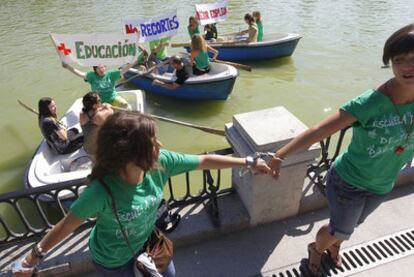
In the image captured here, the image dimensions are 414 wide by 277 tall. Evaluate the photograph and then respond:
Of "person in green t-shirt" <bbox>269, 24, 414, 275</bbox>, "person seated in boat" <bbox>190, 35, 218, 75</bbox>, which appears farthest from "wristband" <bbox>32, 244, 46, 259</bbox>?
"person seated in boat" <bbox>190, 35, 218, 75</bbox>

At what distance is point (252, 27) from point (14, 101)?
315 inches

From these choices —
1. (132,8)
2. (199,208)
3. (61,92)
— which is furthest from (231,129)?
(132,8)

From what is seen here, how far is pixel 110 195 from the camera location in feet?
6.39

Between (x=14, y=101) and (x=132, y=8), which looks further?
(x=132, y=8)

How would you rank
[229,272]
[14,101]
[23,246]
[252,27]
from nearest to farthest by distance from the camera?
[229,272] < [23,246] < [14,101] < [252,27]

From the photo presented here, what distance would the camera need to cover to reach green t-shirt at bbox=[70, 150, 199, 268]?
6.30ft

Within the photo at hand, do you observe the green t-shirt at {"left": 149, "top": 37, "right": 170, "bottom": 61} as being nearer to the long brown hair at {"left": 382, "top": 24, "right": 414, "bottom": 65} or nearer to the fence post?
the fence post

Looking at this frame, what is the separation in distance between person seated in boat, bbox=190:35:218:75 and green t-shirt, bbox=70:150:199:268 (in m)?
7.01

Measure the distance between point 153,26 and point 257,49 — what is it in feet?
13.7

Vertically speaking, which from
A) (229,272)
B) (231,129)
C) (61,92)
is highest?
(231,129)

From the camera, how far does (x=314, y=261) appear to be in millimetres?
3217

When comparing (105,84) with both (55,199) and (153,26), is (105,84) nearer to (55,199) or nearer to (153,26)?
(153,26)

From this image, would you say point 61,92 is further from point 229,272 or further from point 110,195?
point 110,195

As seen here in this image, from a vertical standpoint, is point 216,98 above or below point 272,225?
below
